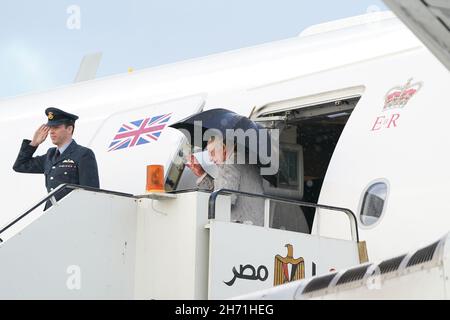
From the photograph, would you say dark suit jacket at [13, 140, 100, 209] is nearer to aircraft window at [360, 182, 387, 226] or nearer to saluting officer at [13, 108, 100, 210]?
saluting officer at [13, 108, 100, 210]

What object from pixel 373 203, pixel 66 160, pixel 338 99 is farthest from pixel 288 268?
pixel 66 160

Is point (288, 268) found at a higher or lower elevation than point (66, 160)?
lower

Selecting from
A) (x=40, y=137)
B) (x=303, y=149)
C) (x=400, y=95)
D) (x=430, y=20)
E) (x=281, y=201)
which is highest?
(x=40, y=137)

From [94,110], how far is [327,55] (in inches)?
150

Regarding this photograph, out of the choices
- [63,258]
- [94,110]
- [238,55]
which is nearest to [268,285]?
[63,258]

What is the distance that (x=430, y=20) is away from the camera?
4.38 m

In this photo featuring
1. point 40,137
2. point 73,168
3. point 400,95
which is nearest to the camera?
point 400,95

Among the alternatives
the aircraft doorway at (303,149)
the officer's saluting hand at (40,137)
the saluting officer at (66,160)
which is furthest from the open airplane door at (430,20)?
the officer's saluting hand at (40,137)

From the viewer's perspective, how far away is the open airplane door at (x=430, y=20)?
13.9 feet

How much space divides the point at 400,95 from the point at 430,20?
3881mm

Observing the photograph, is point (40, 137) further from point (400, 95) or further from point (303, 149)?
point (400, 95)

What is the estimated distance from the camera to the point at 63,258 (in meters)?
7.31

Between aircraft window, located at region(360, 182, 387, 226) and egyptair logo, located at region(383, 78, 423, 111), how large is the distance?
29.3 inches
